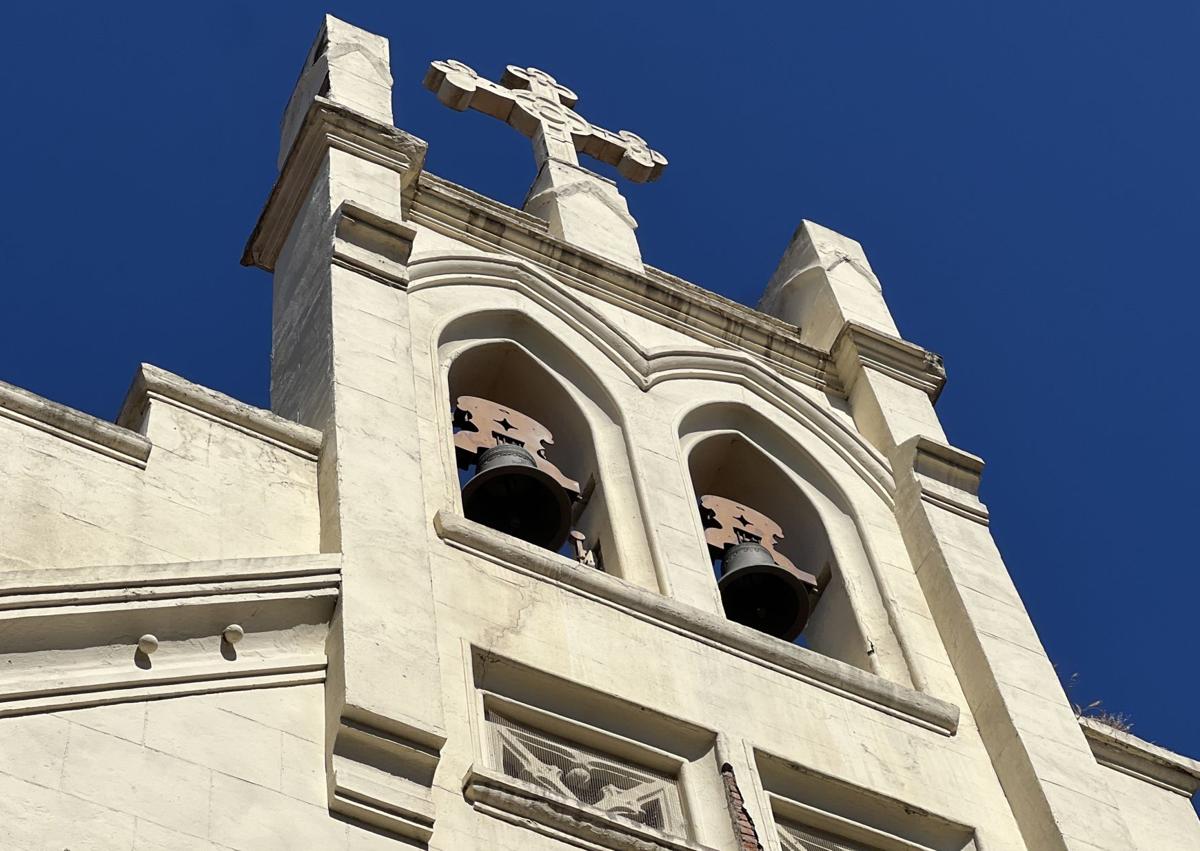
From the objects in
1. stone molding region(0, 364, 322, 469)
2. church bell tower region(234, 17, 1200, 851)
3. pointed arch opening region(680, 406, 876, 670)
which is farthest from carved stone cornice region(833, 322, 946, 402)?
stone molding region(0, 364, 322, 469)

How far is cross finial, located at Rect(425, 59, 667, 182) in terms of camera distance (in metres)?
20.4

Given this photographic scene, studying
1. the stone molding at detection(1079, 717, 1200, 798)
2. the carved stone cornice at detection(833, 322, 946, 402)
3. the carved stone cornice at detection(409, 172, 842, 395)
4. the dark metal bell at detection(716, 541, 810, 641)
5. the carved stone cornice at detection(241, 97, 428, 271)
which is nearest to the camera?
the stone molding at detection(1079, 717, 1200, 798)

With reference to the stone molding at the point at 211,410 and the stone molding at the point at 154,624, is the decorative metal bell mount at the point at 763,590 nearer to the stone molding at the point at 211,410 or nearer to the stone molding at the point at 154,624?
the stone molding at the point at 211,410

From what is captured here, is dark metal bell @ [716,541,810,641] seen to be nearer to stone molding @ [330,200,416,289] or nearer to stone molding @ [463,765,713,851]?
stone molding @ [330,200,416,289]

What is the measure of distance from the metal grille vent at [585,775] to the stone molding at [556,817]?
0.32 metres

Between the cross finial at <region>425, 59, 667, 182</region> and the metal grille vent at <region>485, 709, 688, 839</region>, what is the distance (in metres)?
8.25

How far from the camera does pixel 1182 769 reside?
1496cm

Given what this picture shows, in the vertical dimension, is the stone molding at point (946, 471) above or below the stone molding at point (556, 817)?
above

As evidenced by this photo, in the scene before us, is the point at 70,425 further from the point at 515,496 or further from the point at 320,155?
the point at 320,155

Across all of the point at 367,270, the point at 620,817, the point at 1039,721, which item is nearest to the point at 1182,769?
the point at 1039,721

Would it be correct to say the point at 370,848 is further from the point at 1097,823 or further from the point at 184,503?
the point at 1097,823

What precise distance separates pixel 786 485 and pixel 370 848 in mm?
7025

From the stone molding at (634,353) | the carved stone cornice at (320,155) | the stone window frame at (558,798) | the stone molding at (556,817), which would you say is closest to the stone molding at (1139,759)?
the stone molding at (634,353)

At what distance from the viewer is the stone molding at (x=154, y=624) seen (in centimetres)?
1060
